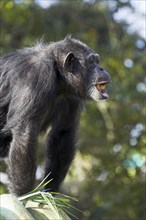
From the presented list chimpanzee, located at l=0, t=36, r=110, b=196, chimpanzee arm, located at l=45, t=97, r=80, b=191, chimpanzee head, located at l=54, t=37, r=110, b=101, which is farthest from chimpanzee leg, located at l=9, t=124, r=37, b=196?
chimpanzee arm, located at l=45, t=97, r=80, b=191

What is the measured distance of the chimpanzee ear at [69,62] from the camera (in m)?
8.62

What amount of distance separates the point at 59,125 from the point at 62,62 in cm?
127

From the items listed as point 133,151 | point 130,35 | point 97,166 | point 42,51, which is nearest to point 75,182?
point 97,166

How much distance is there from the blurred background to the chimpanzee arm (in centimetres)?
373

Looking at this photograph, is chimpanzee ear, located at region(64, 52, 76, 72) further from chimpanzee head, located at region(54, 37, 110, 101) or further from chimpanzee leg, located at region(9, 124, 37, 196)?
chimpanzee leg, located at region(9, 124, 37, 196)

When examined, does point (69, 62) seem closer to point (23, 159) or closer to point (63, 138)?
point (63, 138)

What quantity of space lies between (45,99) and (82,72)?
108 cm

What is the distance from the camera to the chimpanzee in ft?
Result: 25.7

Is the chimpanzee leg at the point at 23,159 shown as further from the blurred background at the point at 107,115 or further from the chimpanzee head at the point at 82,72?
the blurred background at the point at 107,115

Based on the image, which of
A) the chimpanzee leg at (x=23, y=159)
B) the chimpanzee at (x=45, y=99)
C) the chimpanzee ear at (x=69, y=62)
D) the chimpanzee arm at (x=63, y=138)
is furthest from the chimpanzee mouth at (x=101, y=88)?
the chimpanzee leg at (x=23, y=159)

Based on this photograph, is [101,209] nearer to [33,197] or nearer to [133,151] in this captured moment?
[133,151]

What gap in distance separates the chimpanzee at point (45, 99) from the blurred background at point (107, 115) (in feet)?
12.7

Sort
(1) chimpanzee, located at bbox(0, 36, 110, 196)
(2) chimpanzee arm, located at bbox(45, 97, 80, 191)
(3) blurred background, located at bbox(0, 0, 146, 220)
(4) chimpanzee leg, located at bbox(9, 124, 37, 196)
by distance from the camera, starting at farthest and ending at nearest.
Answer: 1. (3) blurred background, located at bbox(0, 0, 146, 220)
2. (2) chimpanzee arm, located at bbox(45, 97, 80, 191)
3. (1) chimpanzee, located at bbox(0, 36, 110, 196)
4. (4) chimpanzee leg, located at bbox(9, 124, 37, 196)

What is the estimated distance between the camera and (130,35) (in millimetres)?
16969
